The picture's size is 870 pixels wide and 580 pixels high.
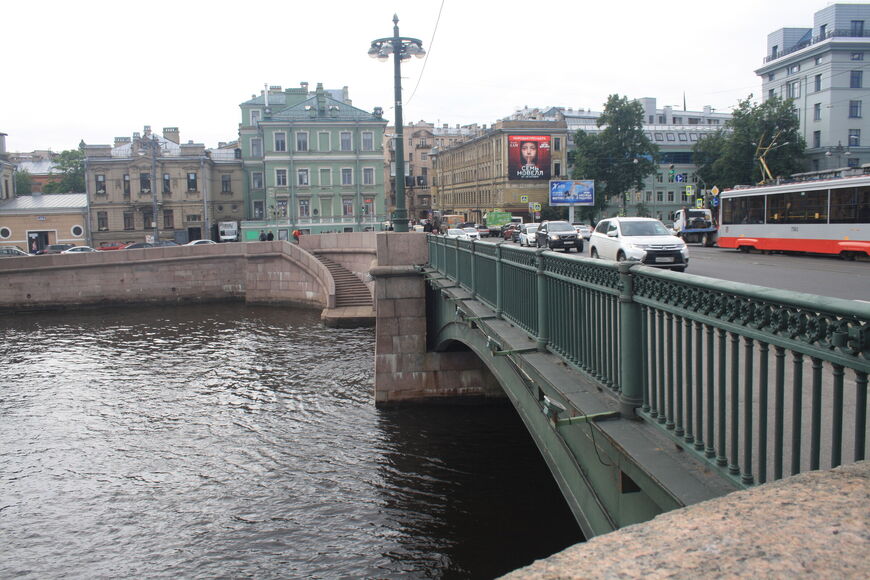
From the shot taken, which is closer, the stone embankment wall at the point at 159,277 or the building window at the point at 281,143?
the stone embankment wall at the point at 159,277

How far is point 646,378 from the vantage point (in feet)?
14.2

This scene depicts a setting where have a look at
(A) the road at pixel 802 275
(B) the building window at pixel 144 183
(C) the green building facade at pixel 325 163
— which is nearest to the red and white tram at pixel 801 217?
(A) the road at pixel 802 275

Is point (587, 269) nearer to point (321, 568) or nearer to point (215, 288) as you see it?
point (321, 568)

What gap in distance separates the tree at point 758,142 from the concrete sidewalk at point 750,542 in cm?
5845

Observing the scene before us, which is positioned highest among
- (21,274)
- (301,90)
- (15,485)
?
(301,90)

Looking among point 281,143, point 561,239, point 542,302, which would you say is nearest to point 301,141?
point 281,143

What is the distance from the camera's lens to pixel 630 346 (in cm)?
436

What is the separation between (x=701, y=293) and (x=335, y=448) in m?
10.3

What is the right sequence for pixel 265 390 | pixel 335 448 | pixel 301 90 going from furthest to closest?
pixel 301 90
pixel 265 390
pixel 335 448

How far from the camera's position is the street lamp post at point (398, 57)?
600 inches

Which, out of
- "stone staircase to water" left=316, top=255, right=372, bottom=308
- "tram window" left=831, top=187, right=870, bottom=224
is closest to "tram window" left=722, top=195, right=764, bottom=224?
"tram window" left=831, top=187, right=870, bottom=224

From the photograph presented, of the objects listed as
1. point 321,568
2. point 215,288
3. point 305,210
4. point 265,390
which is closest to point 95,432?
point 265,390

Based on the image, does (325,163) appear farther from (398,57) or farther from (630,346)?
(630,346)

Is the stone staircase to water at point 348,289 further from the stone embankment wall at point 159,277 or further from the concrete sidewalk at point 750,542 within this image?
the concrete sidewalk at point 750,542
